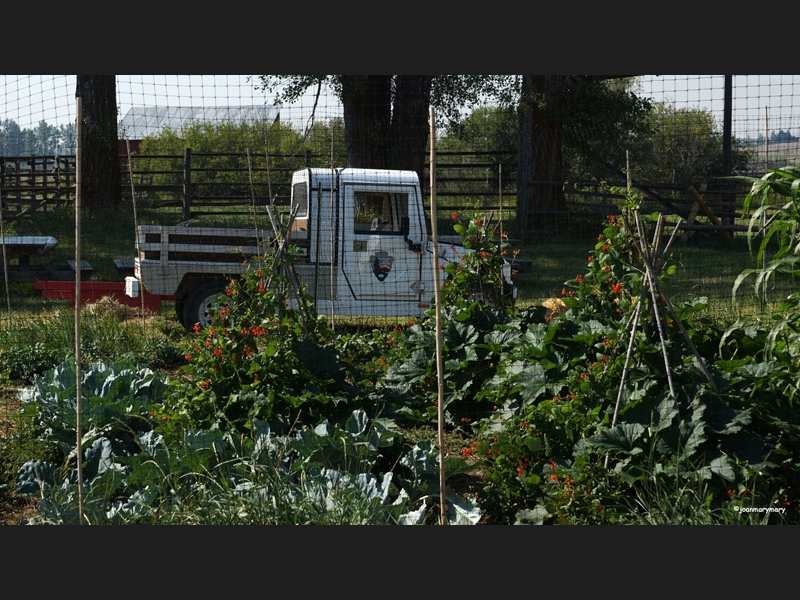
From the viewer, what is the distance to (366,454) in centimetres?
450

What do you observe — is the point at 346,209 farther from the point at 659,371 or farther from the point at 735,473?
the point at 735,473

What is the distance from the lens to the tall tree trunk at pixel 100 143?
15.2 meters

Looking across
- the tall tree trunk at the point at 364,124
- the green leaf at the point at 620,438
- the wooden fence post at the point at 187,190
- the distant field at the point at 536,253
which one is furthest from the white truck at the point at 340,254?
the wooden fence post at the point at 187,190

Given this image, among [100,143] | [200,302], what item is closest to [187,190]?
[100,143]

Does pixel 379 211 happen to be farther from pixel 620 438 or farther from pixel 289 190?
pixel 289 190

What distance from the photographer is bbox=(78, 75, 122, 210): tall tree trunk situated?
49.9 feet

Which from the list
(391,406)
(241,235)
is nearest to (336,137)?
(241,235)

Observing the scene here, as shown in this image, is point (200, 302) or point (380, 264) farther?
point (200, 302)

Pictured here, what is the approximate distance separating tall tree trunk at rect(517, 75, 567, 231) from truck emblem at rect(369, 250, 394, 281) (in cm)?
604

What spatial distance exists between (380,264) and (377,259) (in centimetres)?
6

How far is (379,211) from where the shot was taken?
925 centimetres

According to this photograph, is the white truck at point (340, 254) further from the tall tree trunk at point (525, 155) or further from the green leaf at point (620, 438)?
the tall tree trunk at point (525, 155)

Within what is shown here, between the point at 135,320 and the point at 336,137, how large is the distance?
5408mm

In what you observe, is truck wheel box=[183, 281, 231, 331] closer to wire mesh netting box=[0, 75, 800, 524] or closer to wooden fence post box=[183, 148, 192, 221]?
wire mesh netting box=[0, 75, 800, 524]
